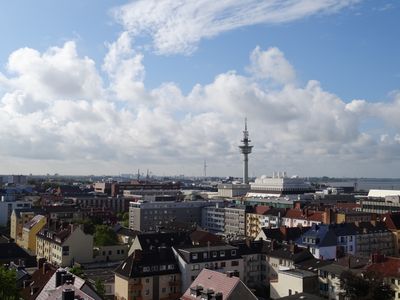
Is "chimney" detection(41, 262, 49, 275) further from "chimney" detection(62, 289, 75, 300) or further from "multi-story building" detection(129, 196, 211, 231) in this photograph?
"multi-story building" detection(129, 196, 211, 231)

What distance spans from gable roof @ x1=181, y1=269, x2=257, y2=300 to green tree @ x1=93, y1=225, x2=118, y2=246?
41.6 metres

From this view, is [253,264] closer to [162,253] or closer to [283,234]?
[162,253]

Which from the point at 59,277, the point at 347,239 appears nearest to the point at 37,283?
the point at 59,277

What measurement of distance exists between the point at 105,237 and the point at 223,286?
4678 centimetres

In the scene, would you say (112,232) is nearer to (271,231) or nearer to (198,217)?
(271,231)

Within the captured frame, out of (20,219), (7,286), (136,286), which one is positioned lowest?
(136,286)

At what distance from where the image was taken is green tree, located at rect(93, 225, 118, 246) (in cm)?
9156

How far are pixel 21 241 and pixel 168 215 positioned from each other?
150 feet

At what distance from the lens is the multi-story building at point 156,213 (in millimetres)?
139375

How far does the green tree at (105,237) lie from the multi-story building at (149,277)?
28.4 meters

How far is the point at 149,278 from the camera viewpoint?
6225cm

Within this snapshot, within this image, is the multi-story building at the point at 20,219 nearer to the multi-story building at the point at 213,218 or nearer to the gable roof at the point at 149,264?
the multi-story building at the point at 213,218

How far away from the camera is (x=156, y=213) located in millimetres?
142750

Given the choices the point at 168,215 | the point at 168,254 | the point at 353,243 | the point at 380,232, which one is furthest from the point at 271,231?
the point at 168,215
